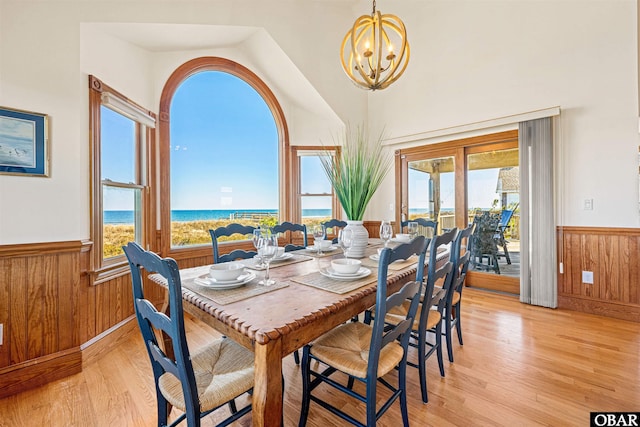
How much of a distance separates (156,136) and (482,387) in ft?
11.3

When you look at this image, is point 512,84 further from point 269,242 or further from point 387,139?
point 269,242

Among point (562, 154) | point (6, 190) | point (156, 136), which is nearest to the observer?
point (6, 190)

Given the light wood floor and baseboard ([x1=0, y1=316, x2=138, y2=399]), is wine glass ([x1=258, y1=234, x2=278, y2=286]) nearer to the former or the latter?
the light wood floor

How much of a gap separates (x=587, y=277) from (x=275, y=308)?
351 cm

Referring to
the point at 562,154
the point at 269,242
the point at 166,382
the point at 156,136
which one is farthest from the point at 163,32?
the point at 562,154

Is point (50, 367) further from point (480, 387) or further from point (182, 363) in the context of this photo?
point (480, 387)

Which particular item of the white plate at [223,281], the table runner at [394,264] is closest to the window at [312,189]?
the table runner at [394,264]

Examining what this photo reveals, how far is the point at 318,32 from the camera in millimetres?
3748

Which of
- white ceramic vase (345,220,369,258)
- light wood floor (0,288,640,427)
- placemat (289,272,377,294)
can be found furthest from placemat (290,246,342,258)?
light wood floor (0,288,640,427)

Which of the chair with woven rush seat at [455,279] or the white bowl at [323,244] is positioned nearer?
the chair with woven rush seat at [455,279]

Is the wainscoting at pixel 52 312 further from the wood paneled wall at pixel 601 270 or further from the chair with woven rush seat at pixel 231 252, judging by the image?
the chair with woven rush seat at pixel 231 252

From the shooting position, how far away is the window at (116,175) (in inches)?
84.4

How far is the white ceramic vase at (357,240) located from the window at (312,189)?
6.64 ft

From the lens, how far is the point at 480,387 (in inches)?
68.6
